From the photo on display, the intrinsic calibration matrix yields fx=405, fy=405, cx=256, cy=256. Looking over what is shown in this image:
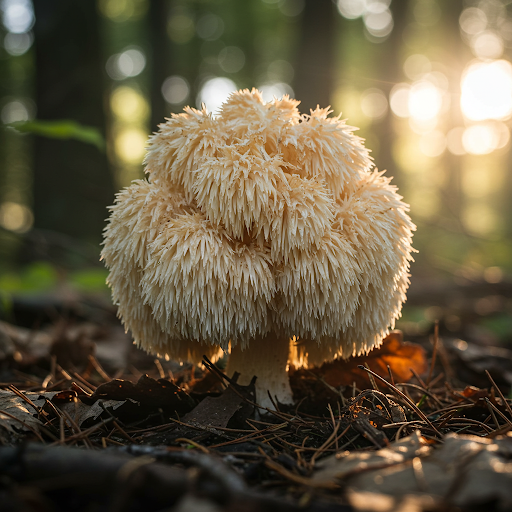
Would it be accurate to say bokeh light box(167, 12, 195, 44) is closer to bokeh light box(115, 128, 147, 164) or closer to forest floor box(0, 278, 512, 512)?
bokeh light box(115, 128, 147, 164)

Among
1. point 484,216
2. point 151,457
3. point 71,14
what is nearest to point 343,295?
point 151,457

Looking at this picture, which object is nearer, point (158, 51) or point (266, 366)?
point (266, 366)

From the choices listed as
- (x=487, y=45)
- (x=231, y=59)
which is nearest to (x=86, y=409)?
(x=231, y=59)

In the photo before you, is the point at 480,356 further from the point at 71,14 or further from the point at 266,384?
the point at 71,14

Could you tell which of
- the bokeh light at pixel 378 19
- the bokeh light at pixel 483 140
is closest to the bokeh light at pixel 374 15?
the bokeh light at pixel 378 19

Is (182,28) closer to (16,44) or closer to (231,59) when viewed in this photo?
(231,59)

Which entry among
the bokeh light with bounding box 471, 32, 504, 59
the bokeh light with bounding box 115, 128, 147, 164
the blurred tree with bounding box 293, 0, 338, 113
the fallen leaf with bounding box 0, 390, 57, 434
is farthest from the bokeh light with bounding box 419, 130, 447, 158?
the fallen leaf with bounding box 0, 390, 57, 434

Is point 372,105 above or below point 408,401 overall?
above

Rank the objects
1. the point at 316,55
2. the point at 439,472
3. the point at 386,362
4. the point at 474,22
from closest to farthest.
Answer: the point at 439,472 < the point at 386,362 < the point at 316,55 < the point at 474,22
